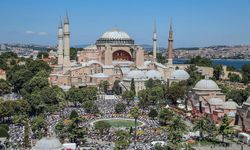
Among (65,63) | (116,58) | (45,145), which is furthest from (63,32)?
(45,145)

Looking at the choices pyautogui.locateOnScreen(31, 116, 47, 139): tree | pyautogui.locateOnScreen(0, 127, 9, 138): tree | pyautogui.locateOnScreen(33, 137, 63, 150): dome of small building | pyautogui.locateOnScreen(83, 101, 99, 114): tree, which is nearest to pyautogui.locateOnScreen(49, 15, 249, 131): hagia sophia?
pyautogui.locateOnScreen(83, 101, 99, 114): tree

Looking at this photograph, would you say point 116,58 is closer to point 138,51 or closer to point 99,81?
point 138,51

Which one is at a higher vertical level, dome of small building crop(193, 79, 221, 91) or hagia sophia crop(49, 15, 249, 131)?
hagia sophia crop(49, 15, 249, 131)

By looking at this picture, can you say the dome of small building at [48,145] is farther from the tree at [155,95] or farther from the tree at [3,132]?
the tree at [155,95]

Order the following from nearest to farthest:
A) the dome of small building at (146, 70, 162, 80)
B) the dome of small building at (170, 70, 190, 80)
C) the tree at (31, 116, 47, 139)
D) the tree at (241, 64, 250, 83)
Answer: the tree at (31, 116, 47, 139)
the dome of small building at (170, 70, 190, 80)
the dome of small building at (146, 70, 162, 80)
the tree at (241, 64, 250, 83)

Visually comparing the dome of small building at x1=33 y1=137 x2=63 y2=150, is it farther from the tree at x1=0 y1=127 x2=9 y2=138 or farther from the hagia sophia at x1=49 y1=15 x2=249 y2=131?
the hagia sophia at x1=49 y1=15 x2=249 y2=131

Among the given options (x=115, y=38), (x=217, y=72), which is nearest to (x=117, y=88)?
(x=115, y=38)

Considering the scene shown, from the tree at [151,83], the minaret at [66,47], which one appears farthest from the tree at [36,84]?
the tree at [151,83]

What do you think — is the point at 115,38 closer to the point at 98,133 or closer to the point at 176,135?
the point at 98,133
